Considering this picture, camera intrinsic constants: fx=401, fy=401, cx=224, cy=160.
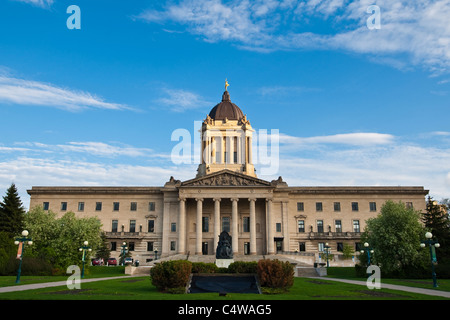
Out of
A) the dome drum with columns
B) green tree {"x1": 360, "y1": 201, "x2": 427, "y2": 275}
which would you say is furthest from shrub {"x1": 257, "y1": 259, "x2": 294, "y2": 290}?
the dome drum with columns

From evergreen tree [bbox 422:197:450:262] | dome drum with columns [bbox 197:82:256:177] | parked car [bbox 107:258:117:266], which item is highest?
dome drum with columns [bbox 197:82:256:177]

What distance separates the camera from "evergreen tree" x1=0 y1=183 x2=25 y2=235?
191 feet

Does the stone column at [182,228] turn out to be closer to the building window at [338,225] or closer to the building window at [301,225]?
the building window at [301,225]

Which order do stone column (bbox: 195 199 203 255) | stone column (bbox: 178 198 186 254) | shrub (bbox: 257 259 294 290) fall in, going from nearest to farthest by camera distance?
shrub (bbox: 257 259 294 290)
stone column (bbox: 195 199 203 255)
stone column (bbox: 178 198 186 254)

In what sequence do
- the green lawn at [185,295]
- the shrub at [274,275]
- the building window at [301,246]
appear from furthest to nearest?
1. the building window at [301,246]
2. the shrub at [274,275]
3. the green lawn at [185,295]

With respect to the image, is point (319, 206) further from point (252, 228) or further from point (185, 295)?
point (185, 295)

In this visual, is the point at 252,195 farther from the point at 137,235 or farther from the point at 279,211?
the point at 137,235

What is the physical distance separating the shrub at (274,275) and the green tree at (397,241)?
24.7 m

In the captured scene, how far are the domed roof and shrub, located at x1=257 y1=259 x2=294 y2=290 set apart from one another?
219ft

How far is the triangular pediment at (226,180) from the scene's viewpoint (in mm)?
72312

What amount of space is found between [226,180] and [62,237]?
96.5 feet

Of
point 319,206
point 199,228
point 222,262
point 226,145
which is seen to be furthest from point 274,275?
point 226,145

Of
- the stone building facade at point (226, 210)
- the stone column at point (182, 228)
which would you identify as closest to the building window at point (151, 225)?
the stone building facade at point (226, 210)

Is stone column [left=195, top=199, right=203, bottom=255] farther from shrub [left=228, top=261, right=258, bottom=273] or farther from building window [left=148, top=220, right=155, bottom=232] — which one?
shrub [left=228, top=261, right=258, bottom=273]
